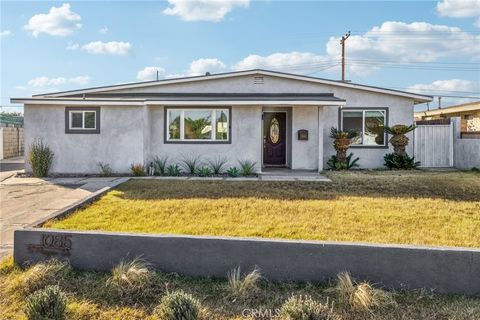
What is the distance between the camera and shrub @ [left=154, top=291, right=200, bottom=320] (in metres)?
3.47

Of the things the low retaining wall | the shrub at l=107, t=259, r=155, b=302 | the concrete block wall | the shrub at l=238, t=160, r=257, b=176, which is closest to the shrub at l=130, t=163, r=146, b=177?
the shrub at l=238, t=160, r=257, b=176

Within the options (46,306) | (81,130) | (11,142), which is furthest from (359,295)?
(11,142)

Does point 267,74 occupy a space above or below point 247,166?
above

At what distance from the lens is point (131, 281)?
4117mm

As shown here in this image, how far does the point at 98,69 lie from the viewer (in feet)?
54.0

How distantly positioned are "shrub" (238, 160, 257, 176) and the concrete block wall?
14287mm

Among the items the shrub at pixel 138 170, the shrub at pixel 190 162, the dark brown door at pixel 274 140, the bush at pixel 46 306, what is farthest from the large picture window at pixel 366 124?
the bush at pixel 46 306

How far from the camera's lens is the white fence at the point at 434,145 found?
15.2 m

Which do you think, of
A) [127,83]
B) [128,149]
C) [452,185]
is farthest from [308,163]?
[127,83]

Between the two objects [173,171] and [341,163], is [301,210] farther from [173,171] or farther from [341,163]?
[341,163]

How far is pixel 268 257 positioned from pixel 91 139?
396 inches

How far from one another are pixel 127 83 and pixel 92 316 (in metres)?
12.0

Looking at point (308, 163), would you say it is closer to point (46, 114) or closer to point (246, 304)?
point (46, 114)

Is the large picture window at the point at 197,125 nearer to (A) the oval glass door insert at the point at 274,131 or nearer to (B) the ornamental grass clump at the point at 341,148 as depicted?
(A) the oval glass door insert at the point at 274,131
